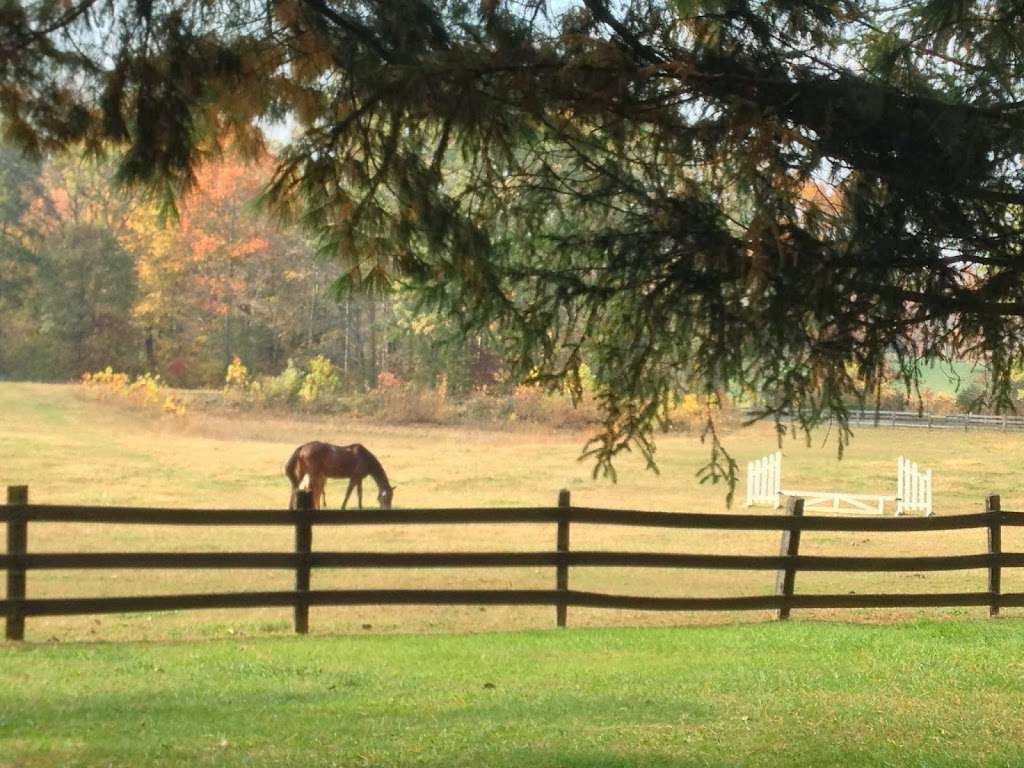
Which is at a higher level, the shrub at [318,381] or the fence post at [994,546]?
the shrub at [318,381]

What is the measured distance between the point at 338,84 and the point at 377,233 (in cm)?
65

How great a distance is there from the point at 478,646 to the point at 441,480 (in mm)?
9095

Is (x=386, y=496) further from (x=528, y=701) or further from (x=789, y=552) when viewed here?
(x=528, y=701)

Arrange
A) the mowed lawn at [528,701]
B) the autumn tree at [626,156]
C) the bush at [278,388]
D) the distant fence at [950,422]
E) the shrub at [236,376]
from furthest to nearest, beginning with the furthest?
1. the bush at [278,388]
2. the shrub at [236,376]
3. the distant fence at [950,422]
4. the mowed lawn at [528,701]
5. the autumn tree at [626,156]

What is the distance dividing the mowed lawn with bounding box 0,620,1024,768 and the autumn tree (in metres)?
1.39

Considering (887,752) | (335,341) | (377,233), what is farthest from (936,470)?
(377,233)

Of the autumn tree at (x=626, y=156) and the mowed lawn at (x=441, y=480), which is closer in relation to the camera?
the autumn tree at (x=626, y=156)

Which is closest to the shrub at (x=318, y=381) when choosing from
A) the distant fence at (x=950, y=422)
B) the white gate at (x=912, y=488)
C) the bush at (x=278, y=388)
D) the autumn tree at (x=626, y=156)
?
the bush at (x=278, y=388)

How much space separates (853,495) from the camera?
57.2ft

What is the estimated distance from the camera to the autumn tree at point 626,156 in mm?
4352

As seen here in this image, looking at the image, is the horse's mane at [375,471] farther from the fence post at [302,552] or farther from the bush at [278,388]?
the fence post at [302,552]

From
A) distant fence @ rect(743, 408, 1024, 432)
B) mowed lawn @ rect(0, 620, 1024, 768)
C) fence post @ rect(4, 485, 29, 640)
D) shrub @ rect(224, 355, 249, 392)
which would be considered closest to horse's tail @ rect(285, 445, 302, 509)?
shrub @ rect(224, 355, 249, 392)

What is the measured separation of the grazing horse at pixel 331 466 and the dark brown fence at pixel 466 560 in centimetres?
752

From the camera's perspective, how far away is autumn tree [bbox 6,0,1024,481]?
4352 mm
